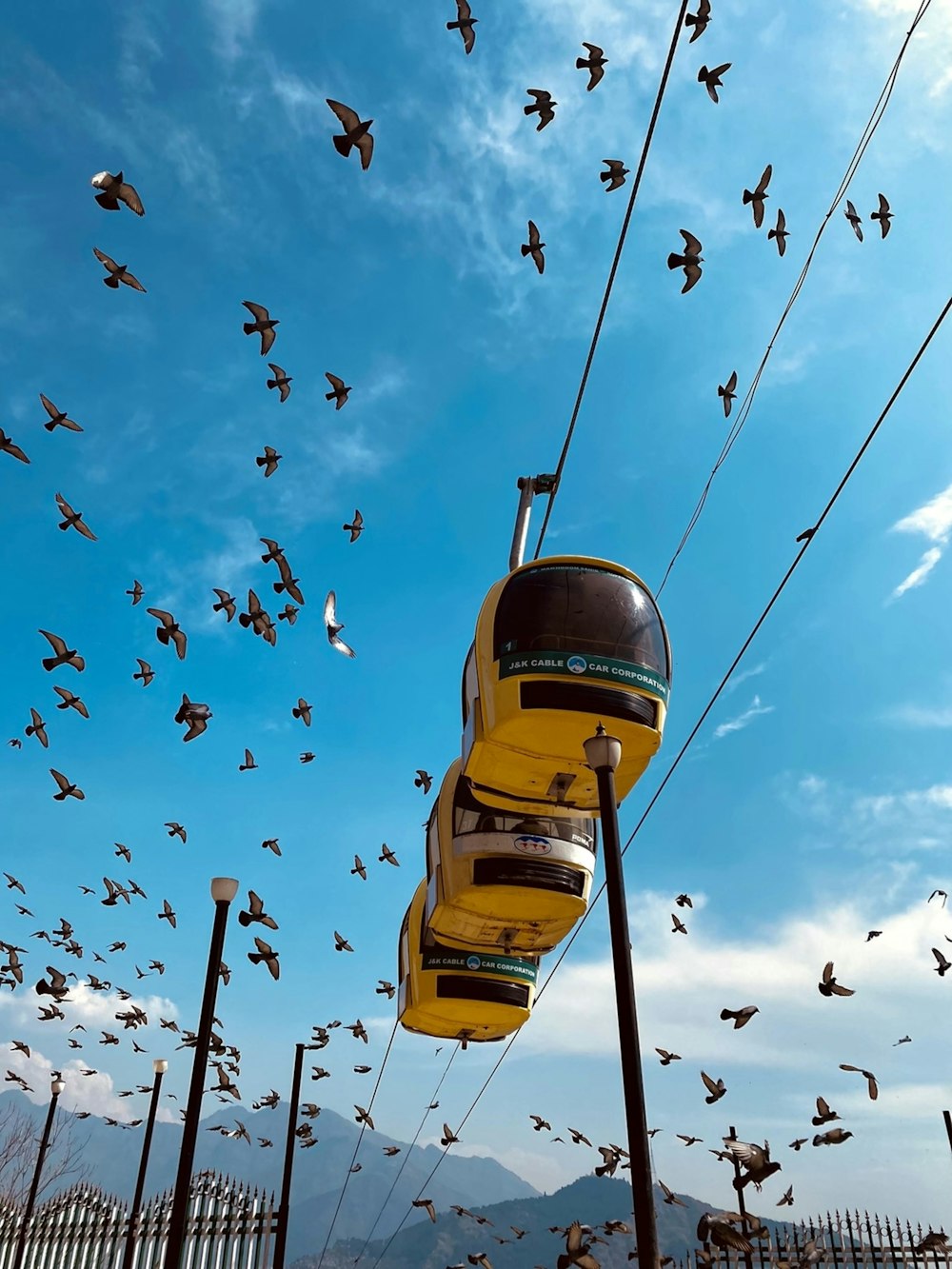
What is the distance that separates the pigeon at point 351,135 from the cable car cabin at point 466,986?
10.5 metres

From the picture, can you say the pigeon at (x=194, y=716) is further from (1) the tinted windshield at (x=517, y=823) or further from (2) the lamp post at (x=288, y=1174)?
(2) the lamp post at (x=288, y=1174)

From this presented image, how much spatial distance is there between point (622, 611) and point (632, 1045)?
4.30 m

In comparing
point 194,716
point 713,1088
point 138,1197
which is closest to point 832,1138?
point 713,1088

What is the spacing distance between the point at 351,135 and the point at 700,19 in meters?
3.27

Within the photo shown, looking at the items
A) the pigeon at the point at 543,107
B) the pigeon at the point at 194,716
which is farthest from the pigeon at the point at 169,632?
the pigeon at the point at 543,107

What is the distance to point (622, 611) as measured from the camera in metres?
9.83

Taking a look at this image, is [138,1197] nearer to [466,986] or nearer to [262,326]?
[466,986]

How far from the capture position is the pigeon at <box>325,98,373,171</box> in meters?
9.30

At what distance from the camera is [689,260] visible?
10.7 metres

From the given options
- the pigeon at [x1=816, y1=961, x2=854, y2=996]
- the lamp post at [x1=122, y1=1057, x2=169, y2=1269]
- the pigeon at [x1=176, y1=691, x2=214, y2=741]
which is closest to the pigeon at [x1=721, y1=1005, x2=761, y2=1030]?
the pigeon at [x1=816, y1=961, x2=854, y2=996]

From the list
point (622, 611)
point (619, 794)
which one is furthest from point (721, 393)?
point (619, 794)

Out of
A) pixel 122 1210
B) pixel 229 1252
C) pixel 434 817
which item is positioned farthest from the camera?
pixel 122 1210

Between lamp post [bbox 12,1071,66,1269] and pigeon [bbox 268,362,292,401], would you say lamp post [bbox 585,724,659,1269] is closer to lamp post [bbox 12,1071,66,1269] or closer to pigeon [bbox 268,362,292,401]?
pigeon [bbox 268,362,292,401]

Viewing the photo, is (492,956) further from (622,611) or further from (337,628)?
(622,611)
